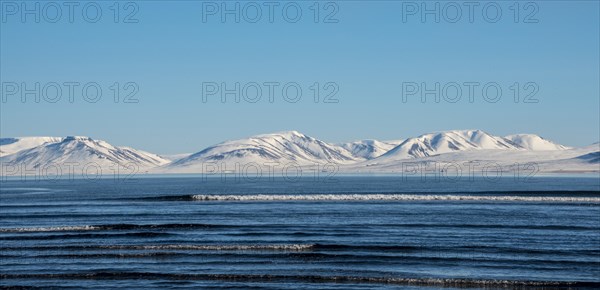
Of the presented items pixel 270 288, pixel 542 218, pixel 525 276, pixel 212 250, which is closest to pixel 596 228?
pixel 542 218

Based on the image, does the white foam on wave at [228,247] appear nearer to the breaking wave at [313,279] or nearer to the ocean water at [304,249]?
the ocean water at [304,249]

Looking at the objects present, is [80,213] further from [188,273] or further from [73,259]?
[188,273]

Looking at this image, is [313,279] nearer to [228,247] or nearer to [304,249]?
[304,249]

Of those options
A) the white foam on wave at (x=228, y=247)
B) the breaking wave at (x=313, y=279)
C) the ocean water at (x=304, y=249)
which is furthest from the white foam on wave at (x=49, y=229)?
the breaking wave at (x=313, y=279)

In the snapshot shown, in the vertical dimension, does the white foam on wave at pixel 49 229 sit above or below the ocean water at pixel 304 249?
above

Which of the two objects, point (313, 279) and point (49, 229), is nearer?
point (313, 279)

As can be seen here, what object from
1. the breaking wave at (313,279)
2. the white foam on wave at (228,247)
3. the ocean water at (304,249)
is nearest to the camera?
the breaking wave at (313,279)

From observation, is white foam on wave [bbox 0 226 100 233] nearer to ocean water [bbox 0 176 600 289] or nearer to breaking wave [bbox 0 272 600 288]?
ocean water [bbox 0 176 600 289]

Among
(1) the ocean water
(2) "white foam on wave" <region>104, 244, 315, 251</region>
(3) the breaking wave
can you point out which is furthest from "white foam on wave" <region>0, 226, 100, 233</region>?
(3) the breaking wave

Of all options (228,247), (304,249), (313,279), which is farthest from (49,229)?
(313,279)

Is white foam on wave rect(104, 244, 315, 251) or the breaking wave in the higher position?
white foam on wave rect(104, 244, 315, 251)

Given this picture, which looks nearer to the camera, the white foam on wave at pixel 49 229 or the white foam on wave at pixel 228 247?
the white foam on wave at pixel 228 247

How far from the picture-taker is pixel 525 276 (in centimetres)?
3734

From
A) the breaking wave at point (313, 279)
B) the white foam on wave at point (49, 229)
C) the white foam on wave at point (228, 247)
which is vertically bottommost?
the breaking wave at point (313, 279)
